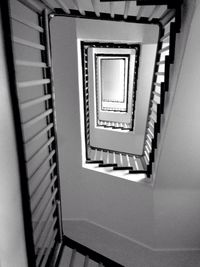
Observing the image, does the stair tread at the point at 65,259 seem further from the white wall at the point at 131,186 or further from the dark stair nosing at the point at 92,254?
the dark stair nosing at the point at 92,254

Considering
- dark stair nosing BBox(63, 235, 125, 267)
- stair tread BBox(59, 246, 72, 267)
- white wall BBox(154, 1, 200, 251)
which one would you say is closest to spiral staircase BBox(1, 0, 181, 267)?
dark stair nosing BBox(63, 235, 125, 267)

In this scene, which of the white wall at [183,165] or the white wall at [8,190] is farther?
the white wall at [183,165]

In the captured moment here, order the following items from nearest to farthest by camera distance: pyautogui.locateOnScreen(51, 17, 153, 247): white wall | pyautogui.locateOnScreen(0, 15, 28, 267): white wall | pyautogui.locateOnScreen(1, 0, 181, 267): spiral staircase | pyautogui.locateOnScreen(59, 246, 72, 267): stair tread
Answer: pyautogui.locateOnScreen(0, 15, 28, 267): white wall → pyautogui.locateOnScreen(1, 0, 181, 267): spiral staircase → pyautogui.locateOnScreen(51, 17, 153, 247): white wall → pyautogui.locateOnScreen(59, 246, 72, 267): stair tread

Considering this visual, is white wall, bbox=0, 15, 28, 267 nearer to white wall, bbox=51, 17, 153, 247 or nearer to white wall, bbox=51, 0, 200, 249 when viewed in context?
white wall, bbox=51, 0, 200, 249

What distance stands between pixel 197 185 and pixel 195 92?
5.02 feet

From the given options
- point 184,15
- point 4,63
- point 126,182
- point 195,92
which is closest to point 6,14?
point 4,63

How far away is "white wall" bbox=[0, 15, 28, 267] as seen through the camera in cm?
151

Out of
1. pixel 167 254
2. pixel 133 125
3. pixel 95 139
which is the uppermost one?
pixel 133 125

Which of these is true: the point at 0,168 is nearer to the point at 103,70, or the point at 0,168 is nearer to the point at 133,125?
the point at 133,125

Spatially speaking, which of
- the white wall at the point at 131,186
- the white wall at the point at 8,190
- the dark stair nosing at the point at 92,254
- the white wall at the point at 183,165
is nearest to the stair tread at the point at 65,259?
the white wall at the point at 131,186

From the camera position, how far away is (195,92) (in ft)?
7.67

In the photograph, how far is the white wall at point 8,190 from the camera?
1.51 meters

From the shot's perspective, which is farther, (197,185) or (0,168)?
(197,185)

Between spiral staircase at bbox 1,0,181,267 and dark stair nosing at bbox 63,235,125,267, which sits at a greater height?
spiral staircase at bbox 1,0,181,267
